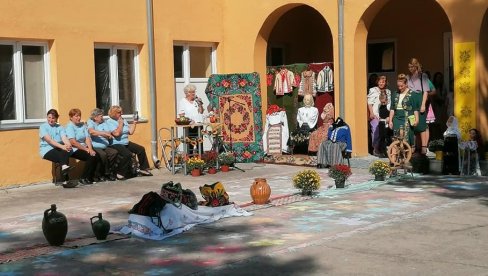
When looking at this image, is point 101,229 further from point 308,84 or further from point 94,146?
point 308,84

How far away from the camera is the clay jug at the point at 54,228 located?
24.0 ft

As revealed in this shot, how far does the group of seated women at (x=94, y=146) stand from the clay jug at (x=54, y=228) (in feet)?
15.2

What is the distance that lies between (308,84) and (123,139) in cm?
440

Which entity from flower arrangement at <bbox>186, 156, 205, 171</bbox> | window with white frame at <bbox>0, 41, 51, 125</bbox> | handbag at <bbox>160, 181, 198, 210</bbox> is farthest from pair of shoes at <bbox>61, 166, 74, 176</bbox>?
handbag at <bbox>160, 181, 198, 210</bbox>

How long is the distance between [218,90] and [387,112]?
3.53 meters

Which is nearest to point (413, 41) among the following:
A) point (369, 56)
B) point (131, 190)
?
point (369, 56)

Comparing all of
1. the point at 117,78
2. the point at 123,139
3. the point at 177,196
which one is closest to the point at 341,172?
the point at 177,196

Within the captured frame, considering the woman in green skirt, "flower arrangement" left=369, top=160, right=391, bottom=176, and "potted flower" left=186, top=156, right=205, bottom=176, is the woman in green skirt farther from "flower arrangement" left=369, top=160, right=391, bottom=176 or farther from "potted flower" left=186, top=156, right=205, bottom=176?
"potted flower" left=186, top=156, right=205, bottom=176

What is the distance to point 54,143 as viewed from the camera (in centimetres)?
1189

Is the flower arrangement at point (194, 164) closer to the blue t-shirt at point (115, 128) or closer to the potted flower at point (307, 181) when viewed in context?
the blue t-shirt at point (115, 128)

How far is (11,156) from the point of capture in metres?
12.2

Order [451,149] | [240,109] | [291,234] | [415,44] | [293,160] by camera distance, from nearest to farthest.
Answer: [291,234] → [451,149] → [293,160] → [240,109] → [415,44]

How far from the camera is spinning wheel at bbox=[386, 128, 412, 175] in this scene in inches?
469

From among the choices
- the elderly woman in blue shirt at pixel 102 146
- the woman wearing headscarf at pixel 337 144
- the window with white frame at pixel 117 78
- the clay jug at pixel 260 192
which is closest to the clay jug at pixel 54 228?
the clay jug at pixel 260 192
